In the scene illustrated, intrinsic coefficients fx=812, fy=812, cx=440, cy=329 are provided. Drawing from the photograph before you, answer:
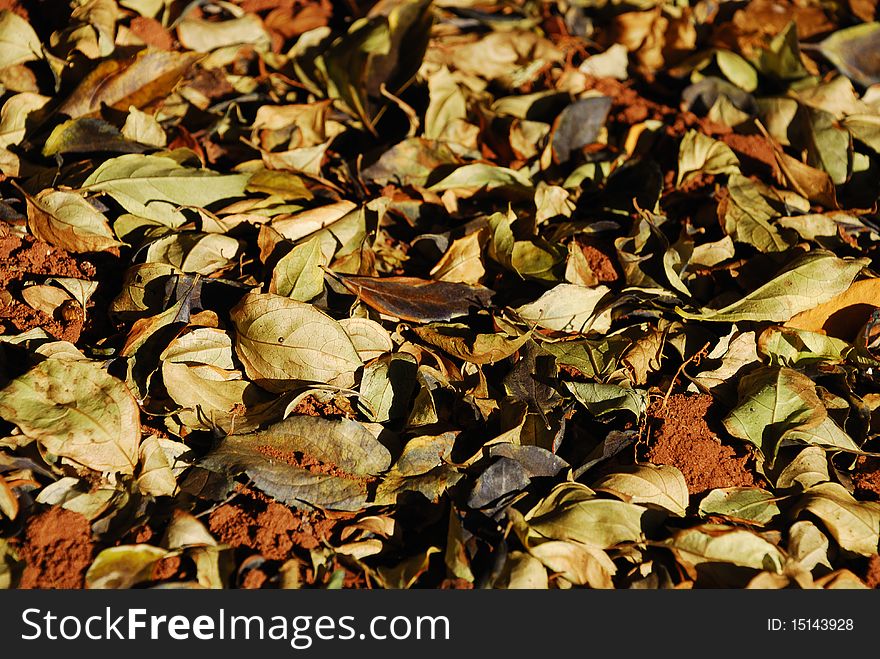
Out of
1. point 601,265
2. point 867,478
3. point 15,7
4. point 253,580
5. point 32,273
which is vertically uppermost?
point 15,7

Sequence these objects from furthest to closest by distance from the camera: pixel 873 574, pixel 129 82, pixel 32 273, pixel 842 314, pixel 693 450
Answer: pixel 129 82, pixel 842 314, pixel 32 273, pixel 693 450, pixel 873 574

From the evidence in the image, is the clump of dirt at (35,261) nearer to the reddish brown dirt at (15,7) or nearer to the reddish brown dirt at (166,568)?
the reddish brown dirt at (166,568)

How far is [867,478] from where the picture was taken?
5.62 ft

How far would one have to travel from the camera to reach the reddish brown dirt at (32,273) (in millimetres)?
1723

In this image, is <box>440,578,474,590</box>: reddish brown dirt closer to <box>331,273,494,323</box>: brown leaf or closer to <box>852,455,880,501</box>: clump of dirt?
<box>331,273,494,323</box>: brown leaf

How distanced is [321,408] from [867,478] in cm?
116

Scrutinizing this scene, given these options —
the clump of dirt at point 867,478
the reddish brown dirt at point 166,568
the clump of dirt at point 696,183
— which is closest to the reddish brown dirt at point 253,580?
the reddish brown dirt at point 166,568

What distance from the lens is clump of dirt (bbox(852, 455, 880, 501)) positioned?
1.69m

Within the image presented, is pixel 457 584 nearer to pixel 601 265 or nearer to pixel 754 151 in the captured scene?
pixel 601 265

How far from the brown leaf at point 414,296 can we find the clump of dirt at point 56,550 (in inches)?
28.8

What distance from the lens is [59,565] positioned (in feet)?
4.56

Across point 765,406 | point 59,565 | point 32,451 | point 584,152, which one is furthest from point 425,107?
point 59,565

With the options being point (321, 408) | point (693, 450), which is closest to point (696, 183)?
point (693, 450)
